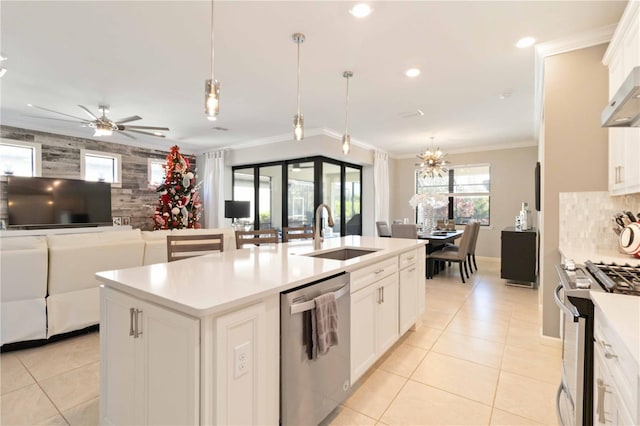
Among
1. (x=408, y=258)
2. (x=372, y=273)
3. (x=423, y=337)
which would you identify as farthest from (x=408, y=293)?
(x=372, y=273)

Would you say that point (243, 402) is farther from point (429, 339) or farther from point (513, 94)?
point (513, 94)

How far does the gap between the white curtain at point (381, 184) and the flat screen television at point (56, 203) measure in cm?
585

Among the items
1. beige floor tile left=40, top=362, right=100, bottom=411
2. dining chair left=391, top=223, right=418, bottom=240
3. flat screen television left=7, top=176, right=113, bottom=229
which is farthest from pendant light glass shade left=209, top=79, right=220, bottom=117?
flat screen television left=7, top=176, right=113, bottom=229

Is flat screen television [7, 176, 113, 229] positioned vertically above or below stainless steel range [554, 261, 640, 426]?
above

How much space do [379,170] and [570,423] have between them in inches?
254

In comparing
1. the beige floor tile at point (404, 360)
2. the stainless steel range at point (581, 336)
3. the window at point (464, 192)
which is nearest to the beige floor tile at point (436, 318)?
the beige floor tile at point (404, 360)

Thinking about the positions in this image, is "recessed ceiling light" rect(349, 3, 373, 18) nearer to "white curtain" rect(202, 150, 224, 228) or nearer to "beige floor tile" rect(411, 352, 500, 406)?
"beige floor tile" rect(411, 352, 500, 406)

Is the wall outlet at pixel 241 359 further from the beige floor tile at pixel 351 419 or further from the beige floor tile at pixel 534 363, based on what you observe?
the beige floor tile at pixel 534 363

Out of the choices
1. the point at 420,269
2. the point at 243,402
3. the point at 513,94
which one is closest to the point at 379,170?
the point at 513,94

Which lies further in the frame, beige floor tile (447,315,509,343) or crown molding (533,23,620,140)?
beige floor tile (447,315,509,343)

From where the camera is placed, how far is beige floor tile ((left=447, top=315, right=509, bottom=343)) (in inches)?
115

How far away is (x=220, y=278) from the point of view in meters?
1.54

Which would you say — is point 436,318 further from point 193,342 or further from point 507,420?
point 193,342

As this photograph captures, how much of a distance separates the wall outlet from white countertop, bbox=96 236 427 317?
0.62ft
